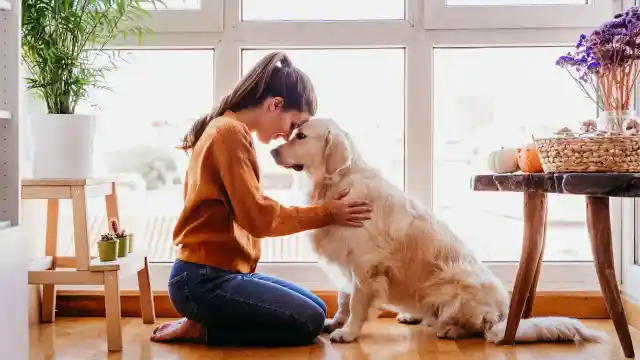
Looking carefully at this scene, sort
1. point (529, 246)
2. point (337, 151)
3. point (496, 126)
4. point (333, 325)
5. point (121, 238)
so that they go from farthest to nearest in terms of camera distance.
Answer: point (496, 126)
point (333, 325)
point (121, 238)
point (337, 151)
point (529, 246)

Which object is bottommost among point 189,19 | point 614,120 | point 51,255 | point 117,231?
point 51,255

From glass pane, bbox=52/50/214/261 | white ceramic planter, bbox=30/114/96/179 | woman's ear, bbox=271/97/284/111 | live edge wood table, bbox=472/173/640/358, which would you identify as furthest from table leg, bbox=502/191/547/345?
white ceramic planter, bbox=30/114/96/179

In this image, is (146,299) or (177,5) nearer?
(146,299)

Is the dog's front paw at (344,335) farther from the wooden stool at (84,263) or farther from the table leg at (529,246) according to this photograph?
the wooden stool at (84,263)

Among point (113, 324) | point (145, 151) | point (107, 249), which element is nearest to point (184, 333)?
point (113, 324)

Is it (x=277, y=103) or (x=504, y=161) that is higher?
(x=277, y=103)

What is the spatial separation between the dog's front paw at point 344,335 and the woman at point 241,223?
0.06m

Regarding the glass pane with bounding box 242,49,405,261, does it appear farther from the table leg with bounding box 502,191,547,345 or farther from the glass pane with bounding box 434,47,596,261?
the table leg with bounding box 502,191,547,345

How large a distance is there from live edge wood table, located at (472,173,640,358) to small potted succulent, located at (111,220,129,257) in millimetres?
1266

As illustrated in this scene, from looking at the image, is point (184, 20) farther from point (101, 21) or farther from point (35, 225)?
point (35, 225)

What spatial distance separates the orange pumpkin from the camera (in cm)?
235

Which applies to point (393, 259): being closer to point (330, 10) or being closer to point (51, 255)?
point (330, 10)

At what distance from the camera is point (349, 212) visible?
2381 millimetres

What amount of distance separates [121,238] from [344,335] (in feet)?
2.87
